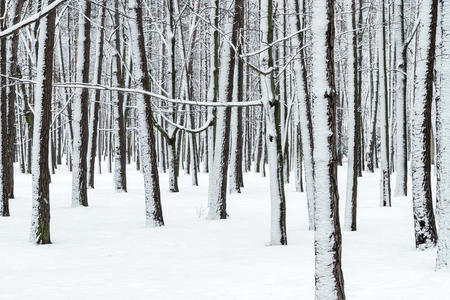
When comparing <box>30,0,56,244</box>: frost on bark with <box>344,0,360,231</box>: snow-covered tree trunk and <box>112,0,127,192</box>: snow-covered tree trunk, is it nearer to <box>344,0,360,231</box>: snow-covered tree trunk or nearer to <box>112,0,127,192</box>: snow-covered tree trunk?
<box>344,0,360,231</box>: snow-covered tree trunk

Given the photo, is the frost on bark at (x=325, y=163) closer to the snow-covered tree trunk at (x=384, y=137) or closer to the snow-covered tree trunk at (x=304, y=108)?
the snow-covered tree trunk at (x=304, y=108)

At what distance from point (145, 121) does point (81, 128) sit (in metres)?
4.64

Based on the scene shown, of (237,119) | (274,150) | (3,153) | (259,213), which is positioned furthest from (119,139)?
(274,150)

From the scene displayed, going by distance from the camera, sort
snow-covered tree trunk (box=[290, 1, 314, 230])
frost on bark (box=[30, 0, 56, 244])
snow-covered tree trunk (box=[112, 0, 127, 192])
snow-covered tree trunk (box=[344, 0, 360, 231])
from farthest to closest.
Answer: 1. snow-covered tree trunk (box=[112, 0, 127, 192])
2. snow-covered tree trunk (box=[344, 0, 360, 231])
3. snow-covered tree trunk (box=[290, 1, 314, 230])
4. frost on bark (box=[30, 0, 56, 244])

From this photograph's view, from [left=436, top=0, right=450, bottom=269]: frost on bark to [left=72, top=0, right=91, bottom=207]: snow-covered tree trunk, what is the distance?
10.7 m

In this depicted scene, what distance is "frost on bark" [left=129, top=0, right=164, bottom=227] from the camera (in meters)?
10.9

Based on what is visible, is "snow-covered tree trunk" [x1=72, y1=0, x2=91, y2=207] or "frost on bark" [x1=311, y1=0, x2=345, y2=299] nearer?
"frost on bark" [x1=311, y1=0, x2=345, y2=299]

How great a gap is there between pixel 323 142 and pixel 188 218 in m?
8.84

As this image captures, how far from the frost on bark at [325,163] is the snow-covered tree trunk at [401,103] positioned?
12.5 metres

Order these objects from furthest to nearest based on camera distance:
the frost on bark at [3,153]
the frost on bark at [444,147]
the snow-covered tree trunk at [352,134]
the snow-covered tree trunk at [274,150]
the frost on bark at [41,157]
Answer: the frost on bark at [3,153] → the snow-covered tree trunk at [352,134] → the frost on bark at [41,157] → the snow-covered tree trunk at [274,150] → the frost on bark at [444,147]

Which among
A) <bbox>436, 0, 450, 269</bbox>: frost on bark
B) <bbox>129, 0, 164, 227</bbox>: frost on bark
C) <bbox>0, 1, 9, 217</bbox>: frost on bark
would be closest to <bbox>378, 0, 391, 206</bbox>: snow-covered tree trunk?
<bbox>129, 0, 164, 227</bbox>: frost on bark

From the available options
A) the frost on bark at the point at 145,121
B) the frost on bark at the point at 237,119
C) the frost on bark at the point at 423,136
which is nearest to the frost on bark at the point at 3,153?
the frost on bark at the point at 145,121

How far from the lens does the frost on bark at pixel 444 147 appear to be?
6.29 m

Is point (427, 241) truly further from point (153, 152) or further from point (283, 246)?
point (153, 152)
